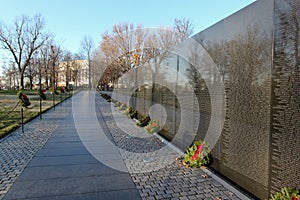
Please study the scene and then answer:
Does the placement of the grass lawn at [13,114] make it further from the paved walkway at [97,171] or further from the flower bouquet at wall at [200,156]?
the flower bouquet at wall at [200,156]

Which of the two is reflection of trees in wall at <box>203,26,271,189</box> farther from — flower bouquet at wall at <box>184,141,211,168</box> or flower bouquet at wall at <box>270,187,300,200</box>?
flower bouquet at wall at <box>184,141,211,168</box>

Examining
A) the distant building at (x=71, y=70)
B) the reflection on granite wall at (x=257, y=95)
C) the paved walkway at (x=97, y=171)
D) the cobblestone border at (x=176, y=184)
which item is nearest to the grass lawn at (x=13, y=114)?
the paved walkway at (x=97, y=171)

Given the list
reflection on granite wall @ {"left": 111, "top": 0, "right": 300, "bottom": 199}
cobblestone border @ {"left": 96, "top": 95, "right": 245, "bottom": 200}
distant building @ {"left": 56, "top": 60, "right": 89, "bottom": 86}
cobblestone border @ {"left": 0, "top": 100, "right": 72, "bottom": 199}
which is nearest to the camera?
reflection on granite wall @ {"left": 111, "top": 0, "right": 300, "bottom": 199}

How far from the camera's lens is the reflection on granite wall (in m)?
2.38

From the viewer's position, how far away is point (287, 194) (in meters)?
2.33

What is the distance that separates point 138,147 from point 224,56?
3093mm

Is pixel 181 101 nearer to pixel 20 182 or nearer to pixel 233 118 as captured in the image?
pixel 233 118

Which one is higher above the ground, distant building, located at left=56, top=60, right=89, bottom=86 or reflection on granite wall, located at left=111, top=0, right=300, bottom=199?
distant building, located at left=56, top=60, right=89, bottom=86

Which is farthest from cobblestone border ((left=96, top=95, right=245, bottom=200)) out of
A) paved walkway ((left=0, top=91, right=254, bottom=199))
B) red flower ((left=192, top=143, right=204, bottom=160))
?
red flower ((left=192, top=143, right=204, bottom=160))

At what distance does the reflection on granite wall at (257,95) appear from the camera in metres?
2.38

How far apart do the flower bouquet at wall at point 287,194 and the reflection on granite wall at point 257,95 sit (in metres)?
0.07

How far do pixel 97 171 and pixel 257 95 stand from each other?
111 inches

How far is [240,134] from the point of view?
3.20 m

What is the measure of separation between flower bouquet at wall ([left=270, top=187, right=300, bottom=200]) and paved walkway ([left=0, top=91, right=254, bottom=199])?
1.87 ft
